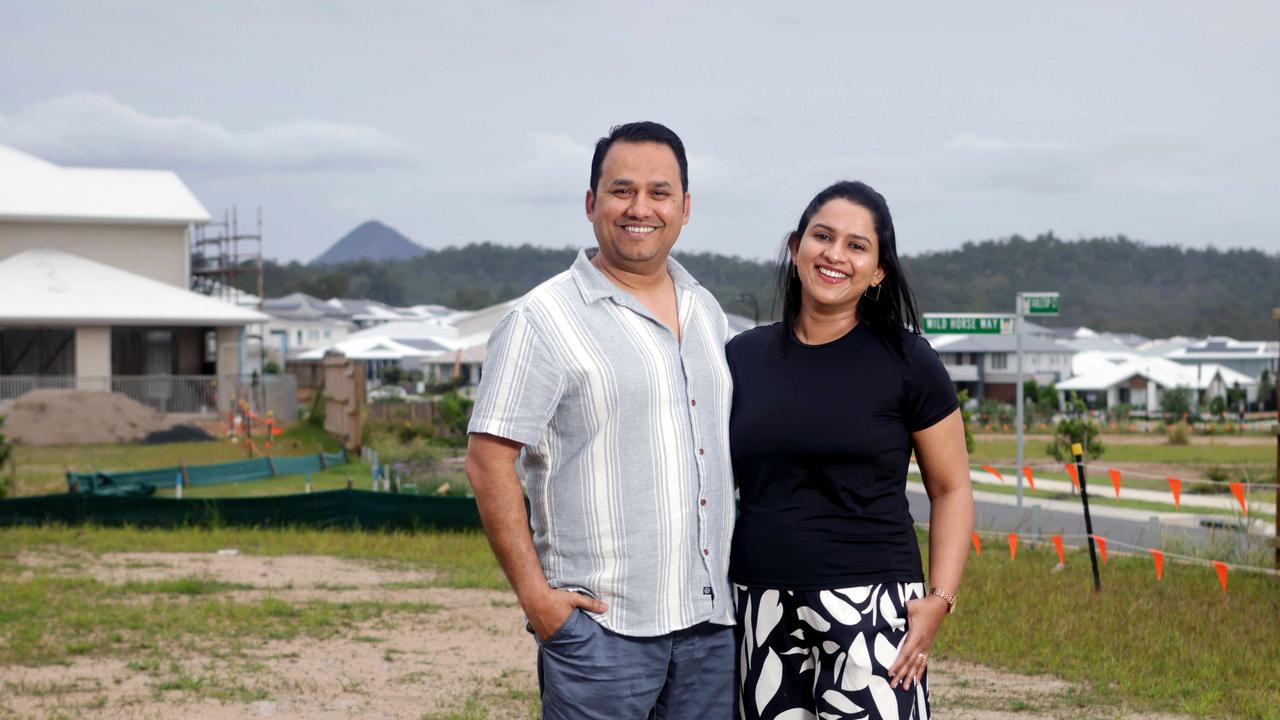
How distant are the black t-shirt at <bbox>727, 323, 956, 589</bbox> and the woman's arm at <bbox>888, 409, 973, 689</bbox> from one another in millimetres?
56

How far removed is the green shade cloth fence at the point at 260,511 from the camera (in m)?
15.2

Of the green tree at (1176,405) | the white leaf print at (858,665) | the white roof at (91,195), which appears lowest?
the green tree at (1176,405)

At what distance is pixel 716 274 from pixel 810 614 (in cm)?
11320

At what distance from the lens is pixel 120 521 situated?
1568 cm

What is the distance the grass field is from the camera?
7348 millimetres

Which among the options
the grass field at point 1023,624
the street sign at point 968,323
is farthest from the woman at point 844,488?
the street sign at point 968,323

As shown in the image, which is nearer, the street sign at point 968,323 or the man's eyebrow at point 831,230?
the man's eyebrow at point 831,230

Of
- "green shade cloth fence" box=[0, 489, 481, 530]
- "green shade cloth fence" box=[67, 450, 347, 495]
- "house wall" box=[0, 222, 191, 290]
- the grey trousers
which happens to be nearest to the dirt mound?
"green shade cloth fence" box=[67, 450, 347, 495]

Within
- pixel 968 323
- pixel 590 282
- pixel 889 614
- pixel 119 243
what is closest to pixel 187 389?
pixel 119 243

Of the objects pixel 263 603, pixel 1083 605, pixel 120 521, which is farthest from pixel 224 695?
pixel 120 521

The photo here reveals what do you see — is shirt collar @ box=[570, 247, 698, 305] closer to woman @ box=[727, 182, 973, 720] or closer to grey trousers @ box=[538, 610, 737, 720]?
woman @ box=[727, 182, 973, 720]

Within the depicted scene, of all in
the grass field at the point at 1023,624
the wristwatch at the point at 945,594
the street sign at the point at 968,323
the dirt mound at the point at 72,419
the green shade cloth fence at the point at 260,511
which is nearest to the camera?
the wristwatch at the point at 945,594

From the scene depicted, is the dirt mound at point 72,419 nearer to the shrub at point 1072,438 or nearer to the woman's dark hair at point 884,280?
the shrub at point 1072,438

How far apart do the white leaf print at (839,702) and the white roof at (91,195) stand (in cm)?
3848
